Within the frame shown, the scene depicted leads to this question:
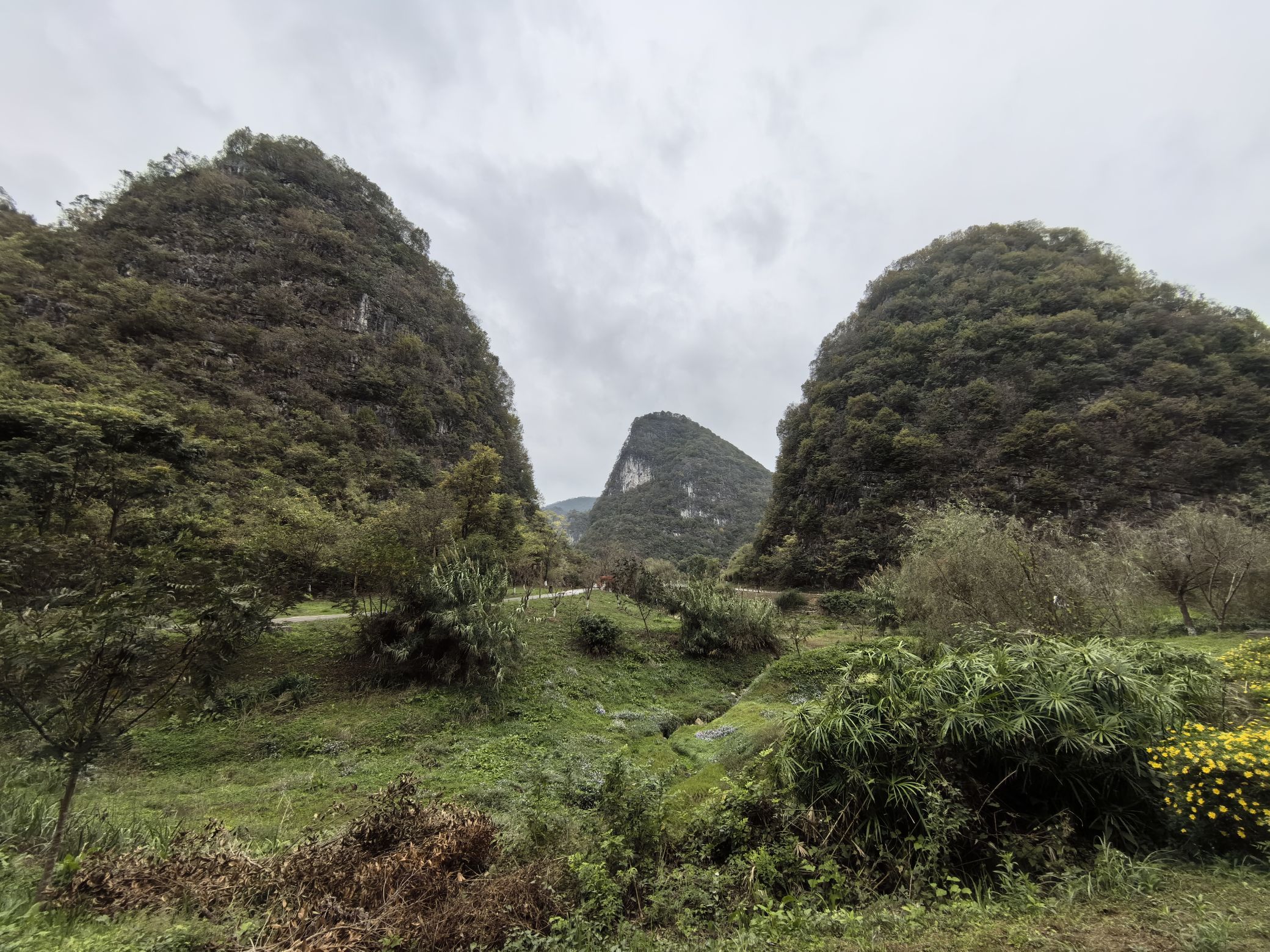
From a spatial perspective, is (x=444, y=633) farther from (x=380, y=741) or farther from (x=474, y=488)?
(x=474, y=488)

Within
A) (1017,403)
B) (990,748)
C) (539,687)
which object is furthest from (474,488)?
(1017,403)

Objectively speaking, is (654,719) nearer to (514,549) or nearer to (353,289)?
(514,549)

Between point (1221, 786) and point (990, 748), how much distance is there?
1.48 meters

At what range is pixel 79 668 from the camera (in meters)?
4.16

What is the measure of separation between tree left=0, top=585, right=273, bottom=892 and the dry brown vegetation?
69 centimetres

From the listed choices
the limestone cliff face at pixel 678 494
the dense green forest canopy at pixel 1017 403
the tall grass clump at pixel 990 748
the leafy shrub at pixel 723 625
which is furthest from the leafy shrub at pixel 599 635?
the limestone cliff face at pixel 678 494

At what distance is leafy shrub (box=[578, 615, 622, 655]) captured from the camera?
1678 cm

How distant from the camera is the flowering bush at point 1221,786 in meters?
3.39

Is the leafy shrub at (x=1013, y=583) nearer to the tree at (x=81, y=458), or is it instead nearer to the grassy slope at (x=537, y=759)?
the grassy slope at (x=537, y=759)

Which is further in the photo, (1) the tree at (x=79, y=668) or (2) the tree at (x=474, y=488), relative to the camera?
(2) the tree at (x=474, y=488)

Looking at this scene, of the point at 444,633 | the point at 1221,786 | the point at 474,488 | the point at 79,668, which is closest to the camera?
the point at 1221,786

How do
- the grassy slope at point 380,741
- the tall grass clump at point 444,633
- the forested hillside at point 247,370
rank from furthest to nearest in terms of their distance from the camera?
the forested hillside at point 247,370
the tall grass clump at point 444,633
the grassy slope at point 380,741

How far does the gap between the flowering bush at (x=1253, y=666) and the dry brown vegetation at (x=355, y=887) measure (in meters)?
8.48

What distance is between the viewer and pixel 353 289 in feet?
137
